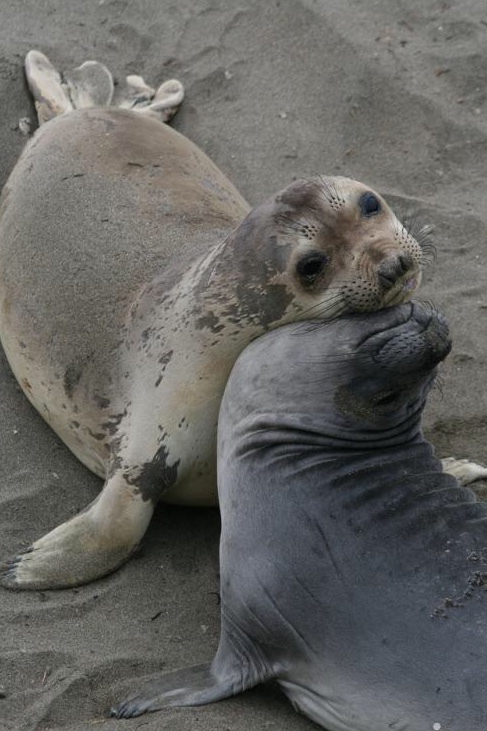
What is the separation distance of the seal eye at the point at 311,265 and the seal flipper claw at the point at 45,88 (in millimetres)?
2540

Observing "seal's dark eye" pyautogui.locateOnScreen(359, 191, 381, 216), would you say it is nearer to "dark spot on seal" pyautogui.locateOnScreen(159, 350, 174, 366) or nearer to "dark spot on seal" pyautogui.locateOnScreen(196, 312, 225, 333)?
"dark spot on seal" pyautogui.locateOnScreen(196, 312, 225, 333)

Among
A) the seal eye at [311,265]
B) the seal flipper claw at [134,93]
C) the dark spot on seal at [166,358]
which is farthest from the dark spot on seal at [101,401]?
the seal flipper claw at [134,93]

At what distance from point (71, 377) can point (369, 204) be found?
1.37 m

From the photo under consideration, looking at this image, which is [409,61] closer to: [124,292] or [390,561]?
[124,292]

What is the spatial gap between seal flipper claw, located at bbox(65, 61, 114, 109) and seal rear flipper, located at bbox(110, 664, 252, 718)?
3621 mm

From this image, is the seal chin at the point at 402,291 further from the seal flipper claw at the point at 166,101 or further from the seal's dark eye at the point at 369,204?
the seal flipper claw at the point at 166,101

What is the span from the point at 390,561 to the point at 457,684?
0.40 metres

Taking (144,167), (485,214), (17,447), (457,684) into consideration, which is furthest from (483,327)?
(457,684)

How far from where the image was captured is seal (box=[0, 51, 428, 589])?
4.49 metres

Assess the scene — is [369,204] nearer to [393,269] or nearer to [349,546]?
[393,269]

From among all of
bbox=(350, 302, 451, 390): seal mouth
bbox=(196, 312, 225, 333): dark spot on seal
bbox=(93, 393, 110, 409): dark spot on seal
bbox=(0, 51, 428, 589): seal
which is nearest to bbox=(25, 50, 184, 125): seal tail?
bbox=(0, 51, 428, 589): seal

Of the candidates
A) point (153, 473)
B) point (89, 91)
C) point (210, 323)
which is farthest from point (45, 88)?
point (153, 473)

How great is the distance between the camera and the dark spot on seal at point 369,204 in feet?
14.9

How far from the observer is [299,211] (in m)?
4.51
